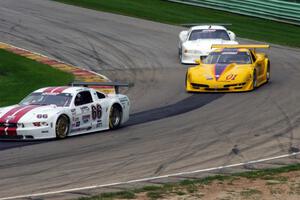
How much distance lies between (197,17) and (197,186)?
31.7 metres

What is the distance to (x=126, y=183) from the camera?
14.6 meters

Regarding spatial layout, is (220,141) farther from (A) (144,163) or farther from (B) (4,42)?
(B) (4,42)

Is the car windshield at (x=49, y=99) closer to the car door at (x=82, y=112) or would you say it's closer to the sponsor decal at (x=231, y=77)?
the car door at (x=82, y=112)

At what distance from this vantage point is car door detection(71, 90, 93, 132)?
20234 millimetres

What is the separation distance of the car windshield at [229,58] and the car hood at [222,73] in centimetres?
45

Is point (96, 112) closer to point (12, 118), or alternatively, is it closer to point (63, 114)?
point (63, 114)

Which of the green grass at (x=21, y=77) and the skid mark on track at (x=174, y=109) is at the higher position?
the green grass at (x=21, y=77)

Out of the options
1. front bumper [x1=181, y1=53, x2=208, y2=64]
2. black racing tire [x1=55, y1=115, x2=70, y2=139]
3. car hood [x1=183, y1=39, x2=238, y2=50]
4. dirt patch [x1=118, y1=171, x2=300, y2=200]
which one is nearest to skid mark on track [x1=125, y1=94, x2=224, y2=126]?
black racing tire [x1=55, y1=115, x2=70, y2=139]

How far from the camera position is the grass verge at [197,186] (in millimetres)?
13359

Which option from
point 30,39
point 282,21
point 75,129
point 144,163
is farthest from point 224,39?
point 144,163

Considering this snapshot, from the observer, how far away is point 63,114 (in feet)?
64.9

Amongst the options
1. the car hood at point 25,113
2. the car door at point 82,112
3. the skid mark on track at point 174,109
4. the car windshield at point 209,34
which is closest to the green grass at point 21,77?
the skid mark on track at point 174,109

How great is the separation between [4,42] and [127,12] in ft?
35.8

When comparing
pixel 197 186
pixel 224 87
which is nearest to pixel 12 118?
pixel 197 186
